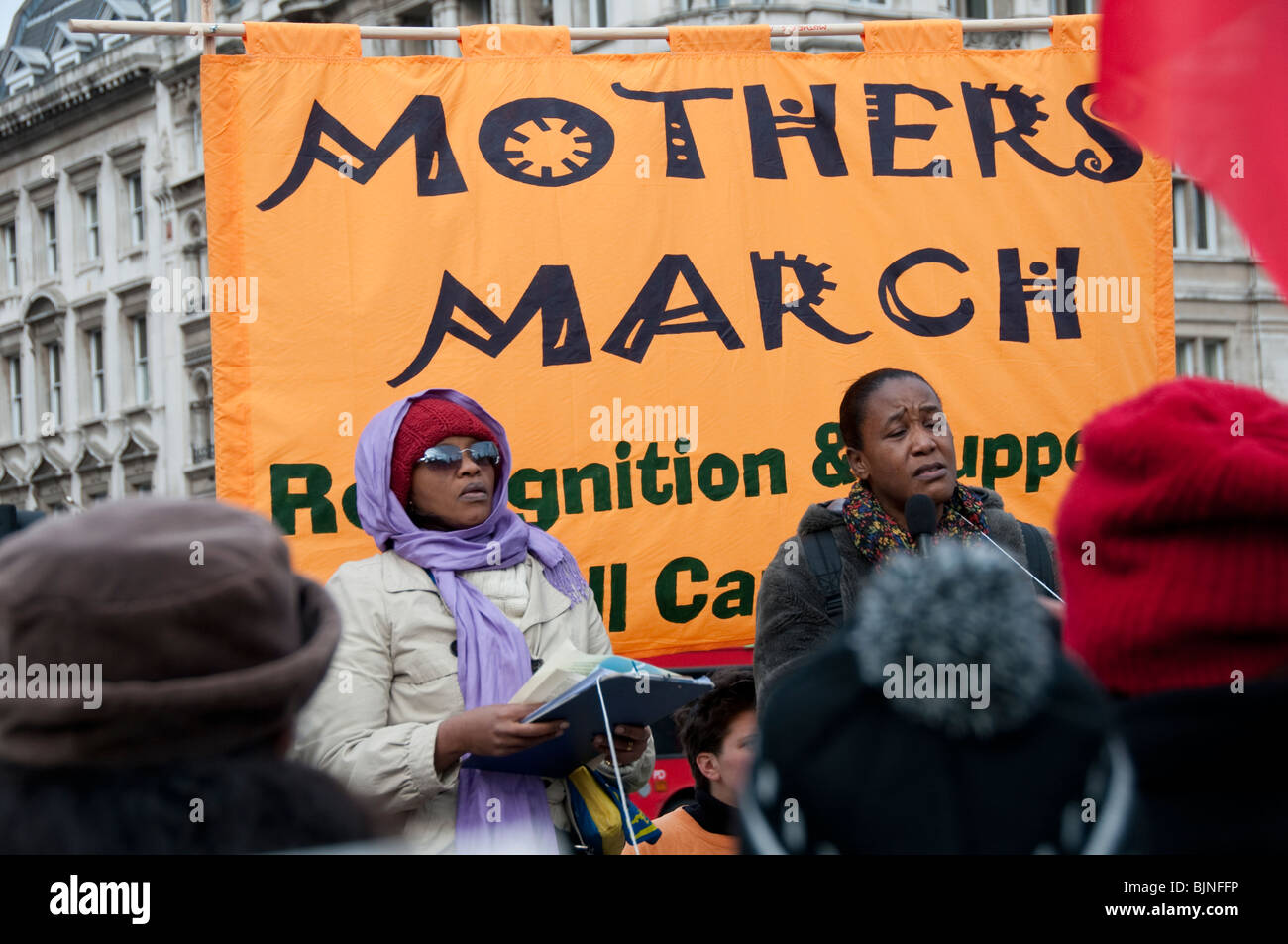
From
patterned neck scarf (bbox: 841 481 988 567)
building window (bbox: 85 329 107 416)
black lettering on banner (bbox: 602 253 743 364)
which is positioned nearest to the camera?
patterned neck scarf (bbox: 841 481 988 567)

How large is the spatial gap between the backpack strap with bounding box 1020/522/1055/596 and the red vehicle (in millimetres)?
1610

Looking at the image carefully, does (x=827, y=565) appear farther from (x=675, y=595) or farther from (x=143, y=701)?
(x=143, y=701)

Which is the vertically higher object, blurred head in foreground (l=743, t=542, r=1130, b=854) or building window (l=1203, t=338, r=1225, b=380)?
building window (l=1203, t=338, r=1225, b=380)

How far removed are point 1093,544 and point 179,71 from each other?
1509 inches

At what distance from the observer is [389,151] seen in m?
5.15

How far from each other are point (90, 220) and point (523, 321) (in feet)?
120

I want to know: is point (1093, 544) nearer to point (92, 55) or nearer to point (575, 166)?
point (575, 166)

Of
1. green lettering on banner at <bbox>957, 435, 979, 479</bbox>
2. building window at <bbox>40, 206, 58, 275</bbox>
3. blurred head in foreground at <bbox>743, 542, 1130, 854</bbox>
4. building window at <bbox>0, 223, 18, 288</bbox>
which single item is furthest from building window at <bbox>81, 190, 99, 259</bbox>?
blurred head in foreground at <bbox>743, 542, 1130, 854</bbox>

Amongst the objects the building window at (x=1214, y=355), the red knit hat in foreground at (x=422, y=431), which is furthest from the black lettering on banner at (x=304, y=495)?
the building window at (x=1214, y=355)

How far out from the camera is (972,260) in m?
5.34

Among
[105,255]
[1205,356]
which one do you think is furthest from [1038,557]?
[105,255]

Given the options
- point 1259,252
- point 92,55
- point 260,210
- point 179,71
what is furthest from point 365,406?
point 92,55

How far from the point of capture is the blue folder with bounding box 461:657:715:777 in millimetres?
3113

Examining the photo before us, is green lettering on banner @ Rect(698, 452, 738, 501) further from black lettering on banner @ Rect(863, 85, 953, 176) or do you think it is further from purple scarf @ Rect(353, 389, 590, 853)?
purple scarf @ Rect(353, 389, 590, 853)
